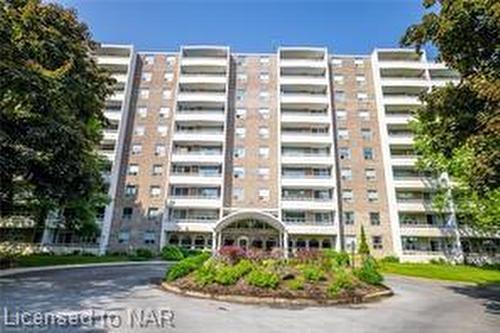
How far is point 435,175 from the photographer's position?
52.6 meters

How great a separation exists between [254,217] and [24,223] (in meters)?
26.3

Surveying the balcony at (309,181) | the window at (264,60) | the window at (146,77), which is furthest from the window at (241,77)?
the balcony at (309,181)

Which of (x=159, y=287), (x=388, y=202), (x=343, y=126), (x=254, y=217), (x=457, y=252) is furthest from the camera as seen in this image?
(x=343, y=126)

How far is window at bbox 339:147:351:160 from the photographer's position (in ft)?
180

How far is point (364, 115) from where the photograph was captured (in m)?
57.6

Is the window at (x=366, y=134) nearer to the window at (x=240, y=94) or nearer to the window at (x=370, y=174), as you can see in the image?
the window at (x=370, y=174)

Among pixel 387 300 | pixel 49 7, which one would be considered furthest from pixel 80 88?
pixel 387 300

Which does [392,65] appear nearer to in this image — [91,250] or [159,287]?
[91,250]

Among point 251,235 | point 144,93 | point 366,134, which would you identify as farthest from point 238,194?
point 144,93

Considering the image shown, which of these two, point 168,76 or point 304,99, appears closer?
point 304,99

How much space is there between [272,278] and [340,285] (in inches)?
117

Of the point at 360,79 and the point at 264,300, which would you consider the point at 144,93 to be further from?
the point at 264,300

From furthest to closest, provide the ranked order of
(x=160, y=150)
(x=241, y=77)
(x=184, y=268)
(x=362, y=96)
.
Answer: (x=241, y=77) → (x=362, y=96) → (x=160, y=150) → (x=184, y=268)

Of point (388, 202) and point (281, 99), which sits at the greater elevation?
point (281, 99)
